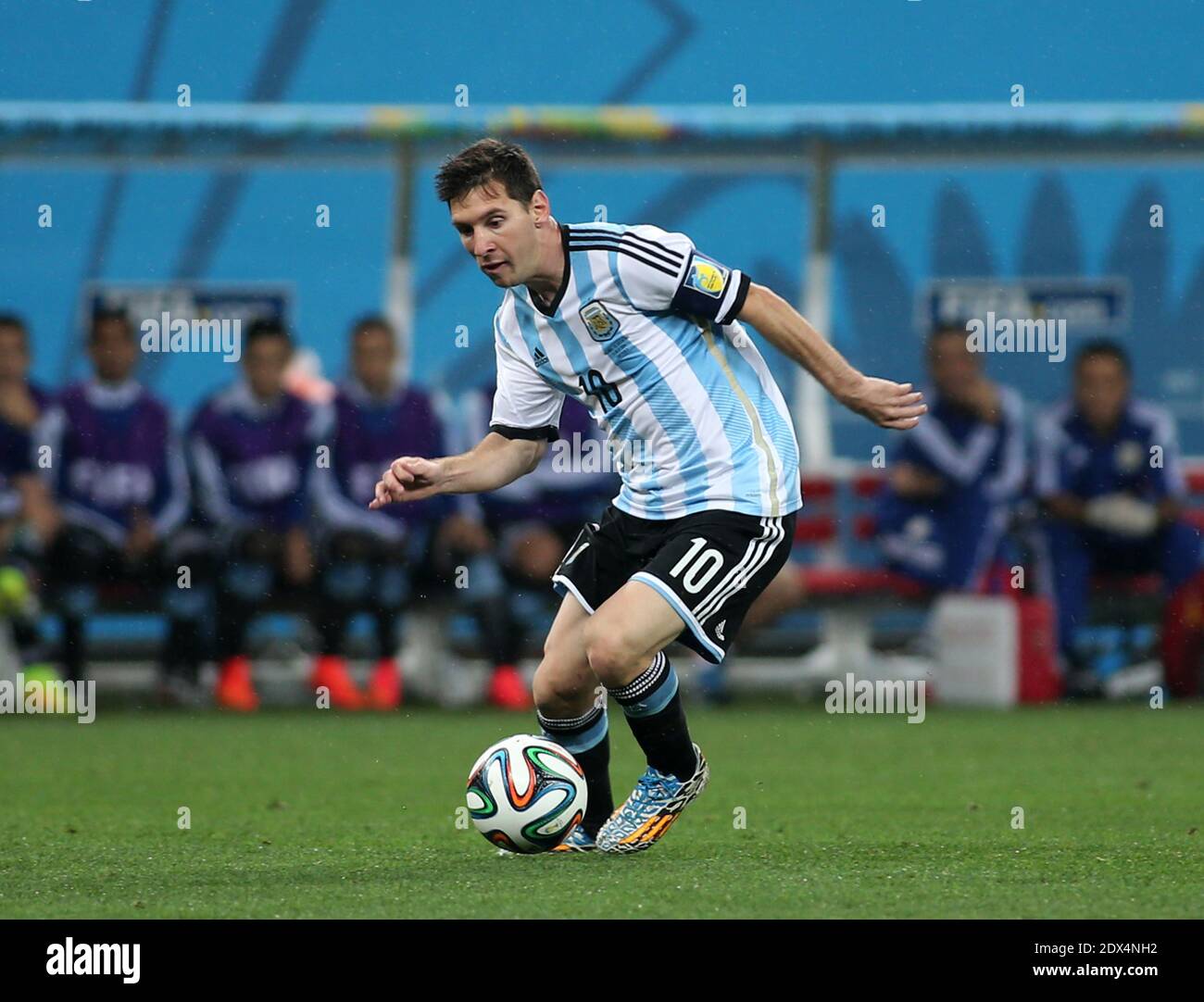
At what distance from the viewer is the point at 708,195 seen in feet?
39.5

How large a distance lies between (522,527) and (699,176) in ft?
8.59

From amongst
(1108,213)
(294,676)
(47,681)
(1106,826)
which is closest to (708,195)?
(1108,213)

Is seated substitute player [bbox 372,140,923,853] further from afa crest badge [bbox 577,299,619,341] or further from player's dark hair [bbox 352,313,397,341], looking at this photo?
player's dark hair [bbox 352,313,397,341]

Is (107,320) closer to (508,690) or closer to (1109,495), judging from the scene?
(508,690)

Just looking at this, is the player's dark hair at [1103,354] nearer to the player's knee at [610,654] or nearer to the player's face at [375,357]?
the player's face at [375,357]

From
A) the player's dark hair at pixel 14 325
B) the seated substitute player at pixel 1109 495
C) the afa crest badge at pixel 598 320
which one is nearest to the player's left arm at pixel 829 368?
the afa crest badge at pixel 598 320

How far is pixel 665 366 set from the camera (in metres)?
5.24

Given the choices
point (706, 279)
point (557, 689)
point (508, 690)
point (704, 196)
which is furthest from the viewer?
point (704, 196)

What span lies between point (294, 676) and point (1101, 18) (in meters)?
5.83

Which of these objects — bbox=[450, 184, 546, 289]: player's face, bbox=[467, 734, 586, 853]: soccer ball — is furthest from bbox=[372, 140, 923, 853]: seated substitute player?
bbox=[467, 734, 586, 853]: soccer ball

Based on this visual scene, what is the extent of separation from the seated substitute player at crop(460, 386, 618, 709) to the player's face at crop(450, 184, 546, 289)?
5531 millimetres

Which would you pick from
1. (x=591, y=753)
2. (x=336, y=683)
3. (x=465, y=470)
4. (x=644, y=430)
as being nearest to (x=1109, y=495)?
(x=336, y=683)

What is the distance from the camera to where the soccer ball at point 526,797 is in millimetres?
5238

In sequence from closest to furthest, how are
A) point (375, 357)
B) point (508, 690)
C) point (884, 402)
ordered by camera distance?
point (884, 402)
point (508, 690)
point (375, 357)
